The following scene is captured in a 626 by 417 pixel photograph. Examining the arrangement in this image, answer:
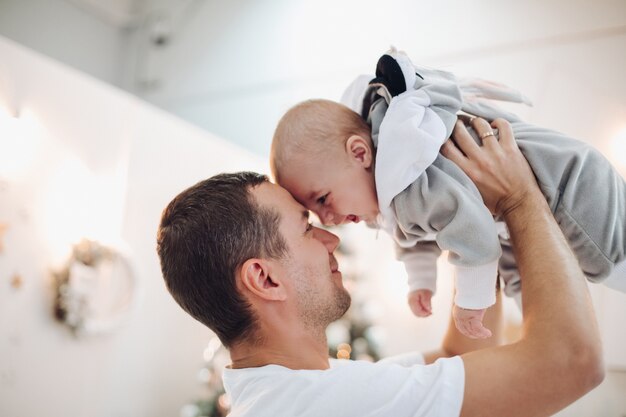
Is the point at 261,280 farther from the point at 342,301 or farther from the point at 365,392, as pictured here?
the point at 365,392

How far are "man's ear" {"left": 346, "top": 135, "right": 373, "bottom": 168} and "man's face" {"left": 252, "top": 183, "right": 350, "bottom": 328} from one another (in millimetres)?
183

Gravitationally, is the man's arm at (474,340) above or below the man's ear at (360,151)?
below

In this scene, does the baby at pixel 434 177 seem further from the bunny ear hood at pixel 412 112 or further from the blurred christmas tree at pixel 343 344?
the blurred christmas tree at pixel 343 344

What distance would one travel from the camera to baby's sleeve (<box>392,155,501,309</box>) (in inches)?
44.2

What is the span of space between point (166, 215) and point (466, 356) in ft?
2.42

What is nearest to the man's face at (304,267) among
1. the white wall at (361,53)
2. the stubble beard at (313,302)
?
the stubble beard at (313,302)

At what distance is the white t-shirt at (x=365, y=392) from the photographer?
40.3 inches

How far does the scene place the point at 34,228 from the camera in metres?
2.59

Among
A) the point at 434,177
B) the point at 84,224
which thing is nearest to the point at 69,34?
the point at 84,224

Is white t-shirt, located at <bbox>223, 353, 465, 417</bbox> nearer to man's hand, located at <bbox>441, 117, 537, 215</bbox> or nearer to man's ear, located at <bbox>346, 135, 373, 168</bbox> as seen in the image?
man's hand, located at <bbox>441, 117, 537, 215</bbox>

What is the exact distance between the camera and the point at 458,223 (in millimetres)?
1114

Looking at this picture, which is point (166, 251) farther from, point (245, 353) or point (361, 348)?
point (361, 348)

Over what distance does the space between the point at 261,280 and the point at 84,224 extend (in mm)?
1852

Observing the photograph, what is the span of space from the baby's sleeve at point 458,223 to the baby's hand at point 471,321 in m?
0.03
